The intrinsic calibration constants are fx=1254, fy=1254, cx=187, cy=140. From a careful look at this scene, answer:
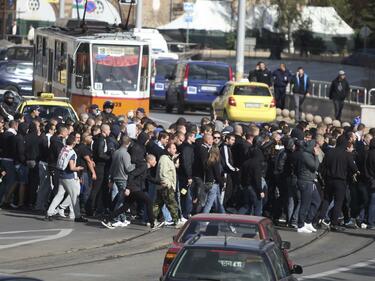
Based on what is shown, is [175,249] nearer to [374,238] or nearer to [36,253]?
[36,253]

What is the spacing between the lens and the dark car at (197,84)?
45.5 metres

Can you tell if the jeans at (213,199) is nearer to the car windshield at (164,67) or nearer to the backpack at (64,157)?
the backpack at (64,157)

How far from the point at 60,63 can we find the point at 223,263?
27.7m

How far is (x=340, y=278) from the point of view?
17.8 meters

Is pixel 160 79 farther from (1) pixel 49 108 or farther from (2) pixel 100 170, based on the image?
(2) pixel 100 170

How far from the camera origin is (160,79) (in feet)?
161

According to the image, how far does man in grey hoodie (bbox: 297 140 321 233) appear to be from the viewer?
73.6 ft

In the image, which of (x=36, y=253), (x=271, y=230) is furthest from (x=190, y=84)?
(x=271, y=230)

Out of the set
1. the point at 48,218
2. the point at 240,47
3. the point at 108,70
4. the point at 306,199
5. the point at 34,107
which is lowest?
the point at 48,218

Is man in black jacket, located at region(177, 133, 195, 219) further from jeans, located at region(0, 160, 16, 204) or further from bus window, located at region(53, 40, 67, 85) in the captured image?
bus window, located at region(53, 40, 67, 85)

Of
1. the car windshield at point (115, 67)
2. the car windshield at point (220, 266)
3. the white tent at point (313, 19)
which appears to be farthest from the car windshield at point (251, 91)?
the white tent at point (313, 19)

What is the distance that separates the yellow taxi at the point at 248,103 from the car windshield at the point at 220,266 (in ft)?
87.7

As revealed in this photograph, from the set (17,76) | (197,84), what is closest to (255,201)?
(197,84)

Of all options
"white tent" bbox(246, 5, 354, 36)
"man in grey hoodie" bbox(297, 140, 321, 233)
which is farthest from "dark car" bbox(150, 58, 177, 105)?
"white tent" bbox(246, 5, 354, 36)
